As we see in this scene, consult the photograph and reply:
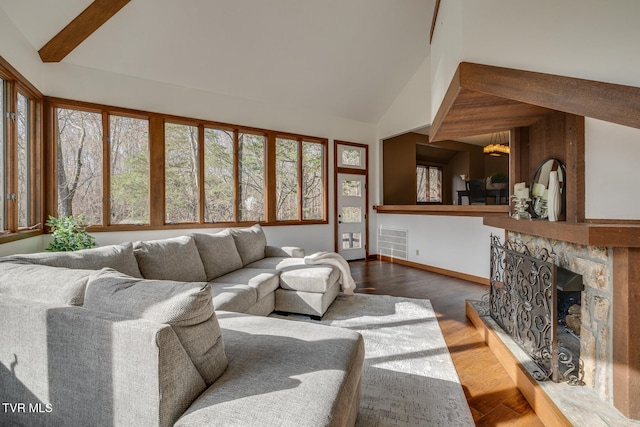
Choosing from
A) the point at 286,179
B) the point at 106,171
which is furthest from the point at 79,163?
the point at 286,179

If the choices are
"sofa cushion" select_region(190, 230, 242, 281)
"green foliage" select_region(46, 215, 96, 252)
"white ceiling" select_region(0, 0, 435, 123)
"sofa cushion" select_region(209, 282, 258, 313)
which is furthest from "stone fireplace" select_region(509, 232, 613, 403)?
"green foliage" select_region(46, 215, 96, 252)

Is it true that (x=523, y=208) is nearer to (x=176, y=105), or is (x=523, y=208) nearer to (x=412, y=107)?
(x=412, y=107)

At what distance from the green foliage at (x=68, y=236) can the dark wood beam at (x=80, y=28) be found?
1.84m

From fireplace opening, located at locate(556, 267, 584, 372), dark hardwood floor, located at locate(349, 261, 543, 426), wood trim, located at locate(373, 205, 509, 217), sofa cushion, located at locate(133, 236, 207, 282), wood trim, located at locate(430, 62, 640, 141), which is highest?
wood trim, located at locate(430, 62, 640, 141)

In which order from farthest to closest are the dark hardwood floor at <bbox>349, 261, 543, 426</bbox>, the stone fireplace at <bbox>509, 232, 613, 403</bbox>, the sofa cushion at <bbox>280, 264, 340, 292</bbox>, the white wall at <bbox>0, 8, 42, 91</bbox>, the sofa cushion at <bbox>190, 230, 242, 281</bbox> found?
the sofa cushion at <bbox>190, 230, 242, 281</bbox>, the sofa cushion at <bbox>280, 264, 340, 292</bbox>, the white wall at <bbox>0, 8, 42, 91</bbox>, the dark hardwood floor at <bbox>349, 261, 543, 426</bbox>, the stone fireplace at <bbox>509, 232, 613, 403</bbox>

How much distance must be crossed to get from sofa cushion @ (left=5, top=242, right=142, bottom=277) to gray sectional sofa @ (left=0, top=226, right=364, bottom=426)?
257 mm

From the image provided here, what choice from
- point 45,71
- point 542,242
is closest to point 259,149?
point 45,71

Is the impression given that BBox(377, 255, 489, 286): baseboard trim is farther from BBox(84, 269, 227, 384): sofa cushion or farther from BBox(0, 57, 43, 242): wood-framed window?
BBox(0, 57, 43, 242): wood-framed window

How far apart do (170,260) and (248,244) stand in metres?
1.19

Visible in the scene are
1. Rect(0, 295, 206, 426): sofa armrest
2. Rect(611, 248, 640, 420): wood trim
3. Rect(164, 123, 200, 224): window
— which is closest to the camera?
Rect(0, 295, 206, 426): sofa armrest

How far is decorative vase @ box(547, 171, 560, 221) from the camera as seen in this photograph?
2.10m

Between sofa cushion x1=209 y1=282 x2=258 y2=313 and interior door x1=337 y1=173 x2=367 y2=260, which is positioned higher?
interior door x1=337 y1=173 x2=367 y2=260

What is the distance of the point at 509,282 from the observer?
96.1 inches

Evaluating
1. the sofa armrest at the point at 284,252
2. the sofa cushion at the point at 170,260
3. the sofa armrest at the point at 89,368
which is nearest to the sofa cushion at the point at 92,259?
the sofa cushion at the point at 170,260
